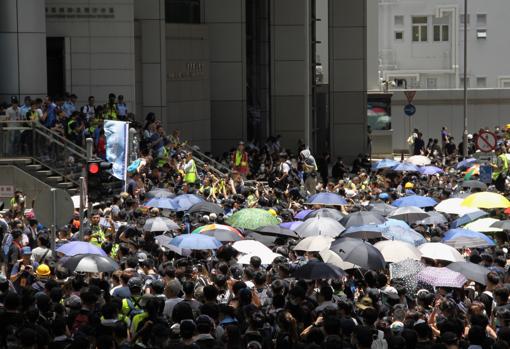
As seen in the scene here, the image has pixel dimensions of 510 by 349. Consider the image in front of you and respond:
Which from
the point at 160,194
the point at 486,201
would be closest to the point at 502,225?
the point at 486,201

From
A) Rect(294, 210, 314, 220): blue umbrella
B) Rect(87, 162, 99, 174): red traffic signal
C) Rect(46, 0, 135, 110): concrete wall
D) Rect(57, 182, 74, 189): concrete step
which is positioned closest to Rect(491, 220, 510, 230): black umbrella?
Rect(294, 210, 314, 220): blue umbrella

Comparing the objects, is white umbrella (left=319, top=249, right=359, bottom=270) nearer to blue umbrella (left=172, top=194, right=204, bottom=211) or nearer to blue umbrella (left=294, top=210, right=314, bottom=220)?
blue umbrella (left=294, top=210, right=314, bottom=220)

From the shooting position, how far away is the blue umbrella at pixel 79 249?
17.2m

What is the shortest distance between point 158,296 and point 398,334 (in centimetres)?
286

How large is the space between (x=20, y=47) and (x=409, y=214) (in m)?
12.8

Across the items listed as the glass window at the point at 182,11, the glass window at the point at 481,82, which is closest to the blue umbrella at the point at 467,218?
the glass window at the point at 182,11

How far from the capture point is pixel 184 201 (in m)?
23.7

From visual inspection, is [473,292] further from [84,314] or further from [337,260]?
[84,314]

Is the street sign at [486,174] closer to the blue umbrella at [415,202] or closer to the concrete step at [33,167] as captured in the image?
the blue umbrella at [415,202]

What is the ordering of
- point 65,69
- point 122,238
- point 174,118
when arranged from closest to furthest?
point 122,238
point 65,69
point 174,118

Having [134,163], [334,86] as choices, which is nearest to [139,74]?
[134,163]

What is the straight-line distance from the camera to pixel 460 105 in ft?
200

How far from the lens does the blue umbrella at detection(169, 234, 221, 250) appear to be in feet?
58.9

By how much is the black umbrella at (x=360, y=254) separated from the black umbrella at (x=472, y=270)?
3.87 ft
